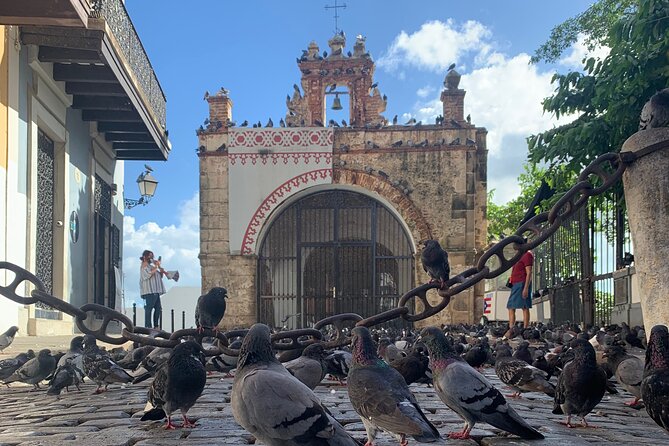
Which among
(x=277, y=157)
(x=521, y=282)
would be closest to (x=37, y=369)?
(x=521, y=282)

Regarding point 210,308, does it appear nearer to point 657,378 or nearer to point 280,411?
point 280,411

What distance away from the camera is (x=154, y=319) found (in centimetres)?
1295

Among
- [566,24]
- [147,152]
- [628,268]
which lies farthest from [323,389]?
[566,24]

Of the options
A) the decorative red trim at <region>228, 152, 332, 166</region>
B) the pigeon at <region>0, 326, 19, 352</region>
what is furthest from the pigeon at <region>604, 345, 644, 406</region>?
the decorative red trim at <region>228, 152, 332, 166</region>

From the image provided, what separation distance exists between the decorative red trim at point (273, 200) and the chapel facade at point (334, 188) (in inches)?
1.1

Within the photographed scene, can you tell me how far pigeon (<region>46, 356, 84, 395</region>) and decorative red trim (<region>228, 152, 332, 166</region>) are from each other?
14215mm

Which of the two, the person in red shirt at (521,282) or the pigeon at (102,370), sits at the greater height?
the person in red shirt at (521,282)

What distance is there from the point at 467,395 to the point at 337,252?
17468 millimetres

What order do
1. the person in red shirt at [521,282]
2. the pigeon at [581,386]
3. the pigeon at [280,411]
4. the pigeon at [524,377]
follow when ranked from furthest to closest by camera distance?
1. the person in red shirt at [521,282]
2. the pigeon at [524,377]
3. the pigeon at [581,386]
4. the pigeon at [280,411]

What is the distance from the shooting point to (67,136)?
1313 cm

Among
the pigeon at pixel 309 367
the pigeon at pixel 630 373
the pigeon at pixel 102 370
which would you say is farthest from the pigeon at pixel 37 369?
the pigeon at pixel 630 373

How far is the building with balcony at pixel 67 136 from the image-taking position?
9789 mm

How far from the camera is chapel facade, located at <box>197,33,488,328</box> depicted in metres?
20.0

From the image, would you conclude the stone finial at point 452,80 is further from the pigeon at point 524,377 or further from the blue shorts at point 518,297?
the pigeon at point 524,377
